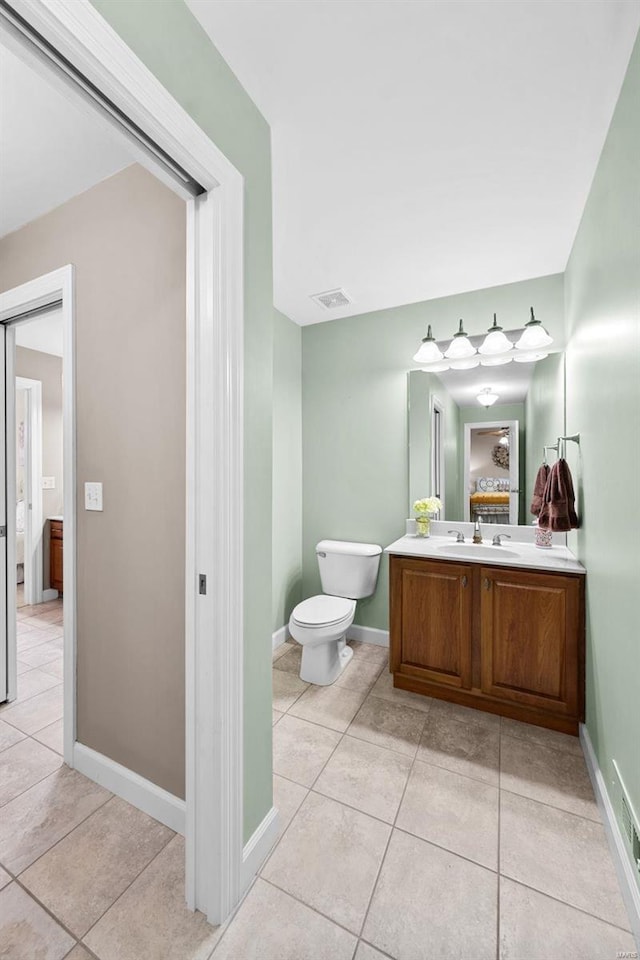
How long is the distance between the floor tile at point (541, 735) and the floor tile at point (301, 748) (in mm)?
847

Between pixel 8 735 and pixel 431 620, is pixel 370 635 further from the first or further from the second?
pixel 8 735

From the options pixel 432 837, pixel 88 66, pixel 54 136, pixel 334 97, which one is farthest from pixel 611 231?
pixel 432 837

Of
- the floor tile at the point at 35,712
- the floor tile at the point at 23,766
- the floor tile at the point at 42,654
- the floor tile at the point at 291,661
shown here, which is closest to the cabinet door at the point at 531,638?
the floor tile at the point at 291,661

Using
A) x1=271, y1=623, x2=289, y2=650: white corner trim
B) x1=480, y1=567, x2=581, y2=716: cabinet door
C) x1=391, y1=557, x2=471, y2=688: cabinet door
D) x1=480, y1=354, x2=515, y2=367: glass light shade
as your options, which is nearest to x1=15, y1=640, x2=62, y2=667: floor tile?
x1=271, y1=623, x2=289, y2=650: white corner trim

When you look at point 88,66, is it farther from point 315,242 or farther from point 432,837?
point 432,837

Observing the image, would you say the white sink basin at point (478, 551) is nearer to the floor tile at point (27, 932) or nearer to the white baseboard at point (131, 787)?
the white baseboard at point (131, 787)

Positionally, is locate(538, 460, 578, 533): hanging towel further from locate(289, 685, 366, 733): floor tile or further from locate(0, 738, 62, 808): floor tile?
locate(0, 738, 62, 808): floor tile

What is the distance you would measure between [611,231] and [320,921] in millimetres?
2328

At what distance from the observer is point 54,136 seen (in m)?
1.38

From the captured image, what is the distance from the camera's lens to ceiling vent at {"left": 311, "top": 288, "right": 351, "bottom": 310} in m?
2.57

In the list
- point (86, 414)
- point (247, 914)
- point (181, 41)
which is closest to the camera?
point (181, 41)

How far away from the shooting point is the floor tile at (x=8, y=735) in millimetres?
1817

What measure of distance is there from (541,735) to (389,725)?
2.35 ft

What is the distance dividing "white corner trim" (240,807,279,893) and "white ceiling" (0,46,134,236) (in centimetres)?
208
